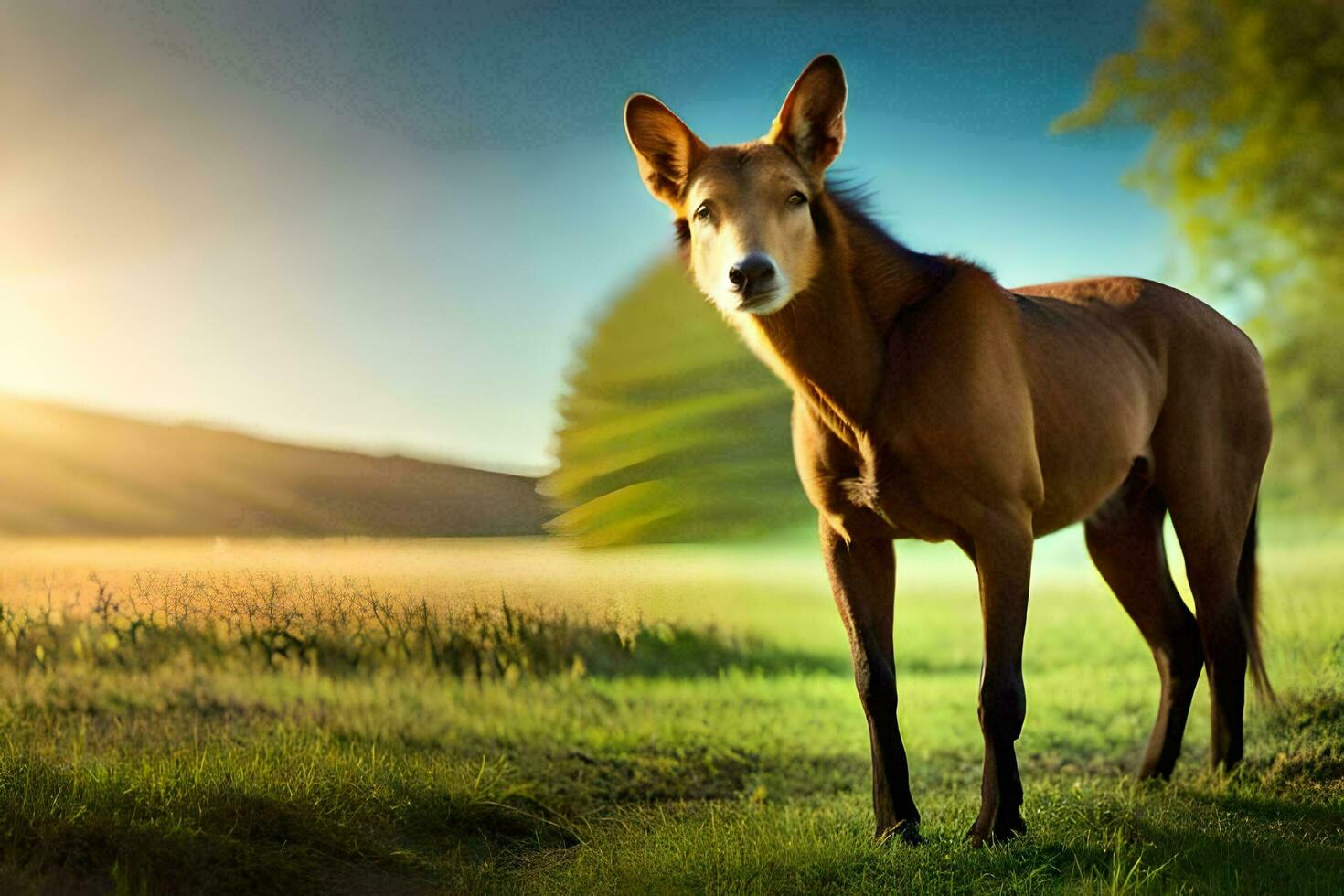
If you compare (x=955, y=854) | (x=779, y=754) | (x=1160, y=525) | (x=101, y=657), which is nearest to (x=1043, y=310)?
(x=1160, y=525)

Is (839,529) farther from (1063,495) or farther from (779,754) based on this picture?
(779,754)

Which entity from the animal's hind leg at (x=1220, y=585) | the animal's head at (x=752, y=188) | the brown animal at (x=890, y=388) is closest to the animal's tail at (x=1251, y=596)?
the animal's hind leg at (x=1220, y=585)

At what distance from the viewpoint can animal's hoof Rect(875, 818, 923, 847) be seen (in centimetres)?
411

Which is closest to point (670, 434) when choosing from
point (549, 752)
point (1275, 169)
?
point (549, 752)

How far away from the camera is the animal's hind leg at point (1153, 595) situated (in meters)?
5.33

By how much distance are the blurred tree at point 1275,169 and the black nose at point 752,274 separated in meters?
4.59

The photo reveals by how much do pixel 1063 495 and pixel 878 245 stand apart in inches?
48.5

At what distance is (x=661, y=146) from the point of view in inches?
160

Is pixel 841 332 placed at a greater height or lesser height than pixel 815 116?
lesser

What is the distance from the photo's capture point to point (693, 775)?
570 cm

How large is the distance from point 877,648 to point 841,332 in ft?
3.81

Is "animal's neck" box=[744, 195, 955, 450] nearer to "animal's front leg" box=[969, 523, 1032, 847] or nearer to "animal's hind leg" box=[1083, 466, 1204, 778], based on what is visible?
"animal's front leg" box=[969, 523, 1032, 847]

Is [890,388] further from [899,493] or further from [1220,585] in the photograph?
[1220,585]

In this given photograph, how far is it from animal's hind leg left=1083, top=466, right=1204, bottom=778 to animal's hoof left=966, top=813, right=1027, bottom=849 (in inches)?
61.7
